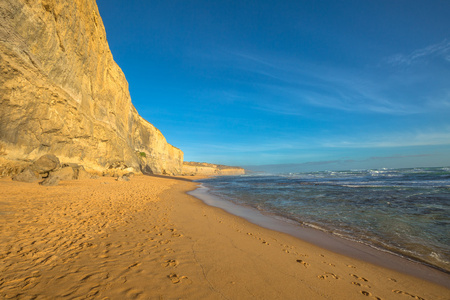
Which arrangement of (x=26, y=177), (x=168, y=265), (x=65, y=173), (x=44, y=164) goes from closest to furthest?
(x=168, y=265), (x=26, y=177), (x=44, y=164), (x=65, y=173)

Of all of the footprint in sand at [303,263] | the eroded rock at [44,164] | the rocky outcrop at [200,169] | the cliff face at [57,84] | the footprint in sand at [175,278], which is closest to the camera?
the footprint in sand at [175,278]

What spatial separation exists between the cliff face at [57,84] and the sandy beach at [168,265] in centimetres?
934

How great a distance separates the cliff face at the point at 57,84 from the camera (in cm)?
1121

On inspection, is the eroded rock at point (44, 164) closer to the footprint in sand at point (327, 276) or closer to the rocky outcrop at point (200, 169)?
the footprint in sand at point (327, 276)

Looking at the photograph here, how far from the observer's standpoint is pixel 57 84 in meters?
15.0

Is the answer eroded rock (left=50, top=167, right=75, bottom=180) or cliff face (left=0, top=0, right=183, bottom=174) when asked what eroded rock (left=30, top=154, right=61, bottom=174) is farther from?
cliff face (left=0, top=0, right=183, bottom=174)

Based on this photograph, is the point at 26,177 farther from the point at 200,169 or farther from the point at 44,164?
the point at 200,169

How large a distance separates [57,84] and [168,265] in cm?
1800

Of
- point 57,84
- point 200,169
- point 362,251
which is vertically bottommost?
point 362,251

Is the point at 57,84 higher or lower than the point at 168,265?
higher

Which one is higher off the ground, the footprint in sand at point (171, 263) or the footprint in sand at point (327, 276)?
the footprint in sand at point (171, 263)

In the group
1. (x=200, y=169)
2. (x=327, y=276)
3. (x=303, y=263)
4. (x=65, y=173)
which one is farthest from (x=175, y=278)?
(x=200, y=169)

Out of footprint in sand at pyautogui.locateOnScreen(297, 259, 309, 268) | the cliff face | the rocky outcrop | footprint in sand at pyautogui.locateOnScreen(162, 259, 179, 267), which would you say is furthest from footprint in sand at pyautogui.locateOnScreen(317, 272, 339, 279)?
the rocky outcrop

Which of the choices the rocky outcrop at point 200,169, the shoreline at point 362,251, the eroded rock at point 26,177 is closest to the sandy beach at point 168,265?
the shoreline at point 362,251
